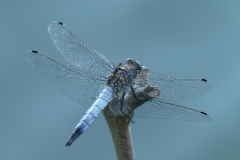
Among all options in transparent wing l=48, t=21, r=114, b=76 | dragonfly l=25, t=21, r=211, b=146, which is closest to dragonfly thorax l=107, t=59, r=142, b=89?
dragonfly l=25, t=21, r=211, b=146

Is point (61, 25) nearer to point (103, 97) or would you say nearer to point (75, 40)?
point (75, 40)

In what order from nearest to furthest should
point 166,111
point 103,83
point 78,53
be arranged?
point 166,111 → point 103,83 → point 78,53

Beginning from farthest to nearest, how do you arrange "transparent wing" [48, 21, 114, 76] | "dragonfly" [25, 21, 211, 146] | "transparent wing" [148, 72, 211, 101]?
"transparent wing" [48, 21, 114, 76] → "transparent wing" [148, 72, 211, 101] → "dragonfly" [25, 21, 211, 146]

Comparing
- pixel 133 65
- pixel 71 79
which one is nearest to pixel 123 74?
pixel 133 65

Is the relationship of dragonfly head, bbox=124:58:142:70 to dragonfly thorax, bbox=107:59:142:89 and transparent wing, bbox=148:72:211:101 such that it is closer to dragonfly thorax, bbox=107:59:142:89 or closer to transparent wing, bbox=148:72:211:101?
dragonfly thorax, bbox=107:59:142:89

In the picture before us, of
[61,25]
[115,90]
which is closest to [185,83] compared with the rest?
[115,90]

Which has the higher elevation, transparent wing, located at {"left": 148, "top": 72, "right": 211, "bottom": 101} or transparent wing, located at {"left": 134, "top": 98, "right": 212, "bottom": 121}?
transparent wing, located at {"left": 148, "top": 72, "right": 211, "bottom": 101}

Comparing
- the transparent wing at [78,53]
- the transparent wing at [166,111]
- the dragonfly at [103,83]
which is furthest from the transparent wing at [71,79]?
the transparent wing at [166,111]

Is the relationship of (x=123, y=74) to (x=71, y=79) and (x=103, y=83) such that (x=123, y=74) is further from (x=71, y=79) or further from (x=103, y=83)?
(x=71, y=79)

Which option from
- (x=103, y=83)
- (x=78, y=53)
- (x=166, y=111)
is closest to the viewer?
(x=166, y=111)
